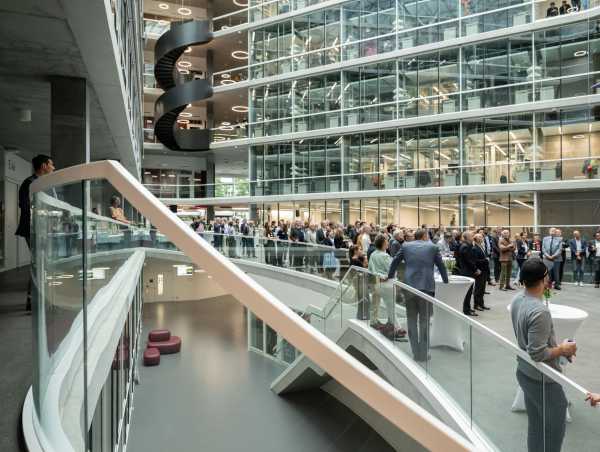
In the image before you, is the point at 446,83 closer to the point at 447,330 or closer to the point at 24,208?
the point at 447,330

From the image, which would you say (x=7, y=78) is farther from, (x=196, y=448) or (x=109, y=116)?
(x=196, y=448)

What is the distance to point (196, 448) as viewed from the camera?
1595 centimetres

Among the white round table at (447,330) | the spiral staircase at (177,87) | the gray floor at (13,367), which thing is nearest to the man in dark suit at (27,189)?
the gray floor at (13,367)

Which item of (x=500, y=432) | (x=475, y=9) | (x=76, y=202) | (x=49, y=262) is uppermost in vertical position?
(x=475, y=9)

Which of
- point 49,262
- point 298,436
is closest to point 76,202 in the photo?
point 49,262

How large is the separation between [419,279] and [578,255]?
1077 cm

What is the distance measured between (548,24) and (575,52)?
1645mm

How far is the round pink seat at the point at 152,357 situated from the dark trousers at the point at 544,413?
21343 millimetres

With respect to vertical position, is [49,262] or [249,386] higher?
[49,262]

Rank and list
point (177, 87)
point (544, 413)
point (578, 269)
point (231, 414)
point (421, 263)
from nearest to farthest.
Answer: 1. point (544, 413)
2. point (421, 263)
3. point (578, 269)
4. point (231, 414)
5. point (177, 87)

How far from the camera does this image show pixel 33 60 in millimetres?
7906

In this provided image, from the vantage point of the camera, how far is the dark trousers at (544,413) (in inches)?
139

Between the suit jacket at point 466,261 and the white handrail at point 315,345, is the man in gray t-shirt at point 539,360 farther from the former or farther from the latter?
the suit jacket at point 466,261

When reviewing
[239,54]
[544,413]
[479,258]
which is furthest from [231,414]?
[239,54]
